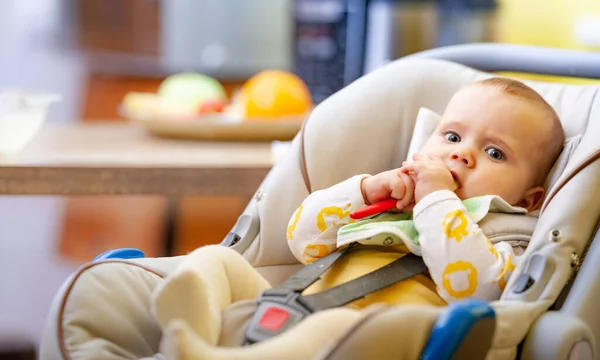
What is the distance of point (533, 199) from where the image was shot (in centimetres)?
112

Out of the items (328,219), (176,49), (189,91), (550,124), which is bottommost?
(176,49)

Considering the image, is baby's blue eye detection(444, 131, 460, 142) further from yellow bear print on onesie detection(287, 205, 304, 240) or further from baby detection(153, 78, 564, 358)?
yellow bear print on onesie detection(287, 205, 304, 240)

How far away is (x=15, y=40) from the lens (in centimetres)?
362

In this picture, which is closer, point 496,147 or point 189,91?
point 496,147

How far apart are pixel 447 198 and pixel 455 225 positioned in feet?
0.13

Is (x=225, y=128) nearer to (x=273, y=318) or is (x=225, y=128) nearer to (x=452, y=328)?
(x=273, y=318)

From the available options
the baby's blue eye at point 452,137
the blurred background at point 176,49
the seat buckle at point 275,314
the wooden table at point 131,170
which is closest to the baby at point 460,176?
the baby's blue eye at point 452,137

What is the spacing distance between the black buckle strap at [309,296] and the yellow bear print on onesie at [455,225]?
64 millimetres

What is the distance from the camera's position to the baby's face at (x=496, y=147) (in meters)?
1.08

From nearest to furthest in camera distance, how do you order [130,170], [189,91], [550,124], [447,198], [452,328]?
[452,328], [447,198], [550,124], [130,170], [189,91]

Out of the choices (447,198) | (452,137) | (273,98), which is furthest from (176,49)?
(447,198)

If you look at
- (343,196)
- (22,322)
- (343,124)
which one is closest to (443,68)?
(343,124)

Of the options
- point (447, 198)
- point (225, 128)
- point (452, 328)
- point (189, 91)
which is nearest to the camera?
point (452, 328)

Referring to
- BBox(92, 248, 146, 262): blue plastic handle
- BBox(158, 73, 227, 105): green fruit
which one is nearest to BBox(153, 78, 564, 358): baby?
BBox(92, 248, 146, 262): blue plastic handle
